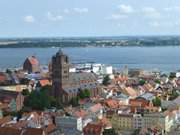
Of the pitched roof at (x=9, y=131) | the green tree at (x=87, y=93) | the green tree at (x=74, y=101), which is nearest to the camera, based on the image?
the pitched roof at (x=9, y=131)

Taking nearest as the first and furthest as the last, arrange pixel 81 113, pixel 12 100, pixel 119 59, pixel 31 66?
pixel 81 113, pixel 12 100, pixel 31 66, pixel 119 59

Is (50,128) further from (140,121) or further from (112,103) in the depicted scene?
(112,103)

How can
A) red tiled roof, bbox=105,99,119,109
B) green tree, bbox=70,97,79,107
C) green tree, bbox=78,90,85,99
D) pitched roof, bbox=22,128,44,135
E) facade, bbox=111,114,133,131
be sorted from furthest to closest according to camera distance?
green tree, bbox=78,90,85,99, green tree, bbox=70,97,79,107, red tiled roof, bbox=105,99,119,109, facade, bbox=111,114,133,131, pitched roof, bbox=22,128,44,135

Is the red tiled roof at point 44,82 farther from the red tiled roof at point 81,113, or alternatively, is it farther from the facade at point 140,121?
the facade at point 140,121

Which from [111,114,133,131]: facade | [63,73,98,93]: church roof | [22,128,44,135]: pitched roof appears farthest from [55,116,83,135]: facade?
[63,73,98,93]: church roof

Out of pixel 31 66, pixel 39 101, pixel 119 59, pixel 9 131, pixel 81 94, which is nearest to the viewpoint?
pixel 9 131

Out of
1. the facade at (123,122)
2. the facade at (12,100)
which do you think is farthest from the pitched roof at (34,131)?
the facade at (12,100)

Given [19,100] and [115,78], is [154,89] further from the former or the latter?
[19,100]

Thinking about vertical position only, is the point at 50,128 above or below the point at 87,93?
above

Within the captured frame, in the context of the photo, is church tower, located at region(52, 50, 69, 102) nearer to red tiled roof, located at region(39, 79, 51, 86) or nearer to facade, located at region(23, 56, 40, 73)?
red tiled roof, located at region(39, 79, 51, 86)

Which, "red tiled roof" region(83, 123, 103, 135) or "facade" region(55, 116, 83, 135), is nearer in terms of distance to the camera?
"red tiled roof" region(83, 123, 103, 135)

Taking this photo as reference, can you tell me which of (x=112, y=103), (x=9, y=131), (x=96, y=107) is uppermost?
(x=9, y=131)

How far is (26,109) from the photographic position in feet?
102

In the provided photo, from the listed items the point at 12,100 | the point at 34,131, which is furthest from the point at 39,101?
the point at 34,131
